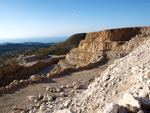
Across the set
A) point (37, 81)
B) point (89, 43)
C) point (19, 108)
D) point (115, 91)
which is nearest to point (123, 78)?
point (115, 91)

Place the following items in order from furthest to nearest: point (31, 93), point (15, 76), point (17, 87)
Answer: point (15, 76) → point (17, 87) → point (31, 93)

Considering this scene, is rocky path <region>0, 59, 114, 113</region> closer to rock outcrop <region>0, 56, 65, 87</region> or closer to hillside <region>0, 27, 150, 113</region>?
hillside <region>0, 27, 150, 113</region>

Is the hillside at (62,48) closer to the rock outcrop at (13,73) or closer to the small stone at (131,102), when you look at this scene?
the rock outcrop at (13,73)

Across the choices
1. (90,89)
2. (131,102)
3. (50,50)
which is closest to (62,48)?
(50,50)

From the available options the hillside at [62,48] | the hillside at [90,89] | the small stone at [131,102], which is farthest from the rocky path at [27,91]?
the hillside at [62,48]

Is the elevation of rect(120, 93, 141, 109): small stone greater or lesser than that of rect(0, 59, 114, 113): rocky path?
greater

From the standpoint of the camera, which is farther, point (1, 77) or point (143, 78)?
point (1, 77)

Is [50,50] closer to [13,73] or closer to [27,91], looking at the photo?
[13,73]

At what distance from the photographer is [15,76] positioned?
18297 mm

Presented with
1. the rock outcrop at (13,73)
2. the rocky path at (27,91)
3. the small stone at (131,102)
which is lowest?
the rock outcrop at (13,73)

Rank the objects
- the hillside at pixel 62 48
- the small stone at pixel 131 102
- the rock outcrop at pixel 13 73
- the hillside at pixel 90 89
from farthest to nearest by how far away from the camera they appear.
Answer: the hillside at pixel 62 48 < the rock outcrop at pixel 13 73 < the hillside at pixel 90 89 < the small stone at pixel 131 102

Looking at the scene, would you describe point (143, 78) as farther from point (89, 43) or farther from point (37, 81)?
point (89, 43)

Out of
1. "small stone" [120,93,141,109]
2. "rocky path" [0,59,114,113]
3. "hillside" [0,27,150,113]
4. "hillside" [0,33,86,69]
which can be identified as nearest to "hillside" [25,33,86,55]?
"hillside" [0,33,86,69]

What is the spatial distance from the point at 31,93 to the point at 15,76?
12785 millimetres
